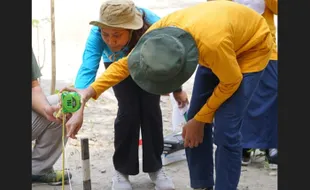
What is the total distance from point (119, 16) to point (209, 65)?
0.69 meters

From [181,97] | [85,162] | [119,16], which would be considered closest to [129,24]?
[119,16]

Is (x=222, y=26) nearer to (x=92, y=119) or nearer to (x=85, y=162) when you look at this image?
(x=85, y=162)

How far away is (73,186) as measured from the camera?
3.97 m

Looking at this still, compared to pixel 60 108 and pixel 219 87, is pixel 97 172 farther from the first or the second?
pixel 219 87

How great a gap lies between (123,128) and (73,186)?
55 centimetres

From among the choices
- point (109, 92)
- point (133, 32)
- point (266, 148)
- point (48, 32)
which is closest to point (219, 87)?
point (133, 32)

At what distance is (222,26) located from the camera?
302 cm

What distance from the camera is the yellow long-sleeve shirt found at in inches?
116

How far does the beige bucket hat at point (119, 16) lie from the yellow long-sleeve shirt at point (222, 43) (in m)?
0.30

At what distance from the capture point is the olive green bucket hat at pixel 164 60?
9.31 feet

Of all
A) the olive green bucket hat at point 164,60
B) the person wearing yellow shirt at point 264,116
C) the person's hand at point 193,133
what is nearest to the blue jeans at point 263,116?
the person wearing yellow shirt at point 264,116

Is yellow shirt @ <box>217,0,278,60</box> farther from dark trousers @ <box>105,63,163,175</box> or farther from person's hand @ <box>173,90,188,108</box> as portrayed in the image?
dark trousers @ <box>105,63,163,175</box>

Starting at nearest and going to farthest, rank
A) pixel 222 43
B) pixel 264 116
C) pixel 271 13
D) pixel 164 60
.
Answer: pixel 164 60, pixel 222 43, pixel 271 13, pixel 264 116

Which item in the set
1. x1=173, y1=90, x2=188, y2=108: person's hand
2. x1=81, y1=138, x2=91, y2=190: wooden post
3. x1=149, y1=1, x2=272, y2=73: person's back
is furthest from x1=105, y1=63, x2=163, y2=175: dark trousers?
x1=149, y1=1, x2=272, y2=73: person's back
